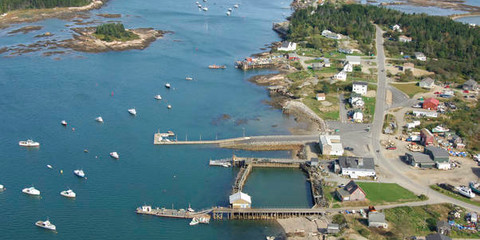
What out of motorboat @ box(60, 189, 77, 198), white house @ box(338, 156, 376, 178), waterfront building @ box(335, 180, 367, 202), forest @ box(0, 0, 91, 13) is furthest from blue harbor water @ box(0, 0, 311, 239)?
forest @ box(0, 0, 91, 13)

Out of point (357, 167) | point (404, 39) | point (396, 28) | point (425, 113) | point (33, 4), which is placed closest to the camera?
point (357, 167)

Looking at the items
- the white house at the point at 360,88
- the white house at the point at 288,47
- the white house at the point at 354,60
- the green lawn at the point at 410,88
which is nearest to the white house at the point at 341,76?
the white house at the point at 360,88

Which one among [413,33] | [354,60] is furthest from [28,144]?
[413,33]

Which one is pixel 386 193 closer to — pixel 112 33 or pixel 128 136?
pixel 128 136

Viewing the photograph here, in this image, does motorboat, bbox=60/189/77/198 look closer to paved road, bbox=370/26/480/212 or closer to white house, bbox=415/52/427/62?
paved road, bbox=370/26/480/212

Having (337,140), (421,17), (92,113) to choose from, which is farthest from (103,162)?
(421,17)

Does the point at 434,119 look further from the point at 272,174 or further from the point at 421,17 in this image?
the point at 421,17
